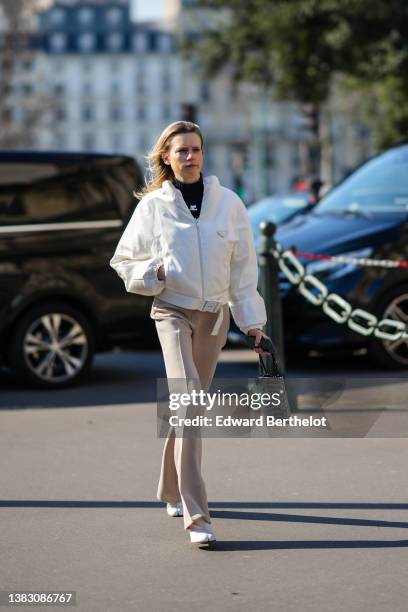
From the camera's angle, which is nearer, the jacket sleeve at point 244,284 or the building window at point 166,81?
the jacket sleeve at point 244,284

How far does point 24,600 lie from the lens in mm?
4953

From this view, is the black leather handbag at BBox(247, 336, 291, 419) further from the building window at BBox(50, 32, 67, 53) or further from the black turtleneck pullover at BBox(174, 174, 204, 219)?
the building window at BBox(50, 32, 67, 53)

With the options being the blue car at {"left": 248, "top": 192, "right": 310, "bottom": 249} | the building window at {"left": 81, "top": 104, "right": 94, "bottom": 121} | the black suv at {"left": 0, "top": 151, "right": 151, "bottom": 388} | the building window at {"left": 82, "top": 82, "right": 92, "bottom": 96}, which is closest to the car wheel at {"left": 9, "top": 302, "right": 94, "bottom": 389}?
the black suv at {"left": 0, "top": 151, "right": 151, "bottom": 388}

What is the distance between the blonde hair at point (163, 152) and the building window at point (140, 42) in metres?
137

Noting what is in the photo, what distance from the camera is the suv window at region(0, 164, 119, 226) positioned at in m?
10.7

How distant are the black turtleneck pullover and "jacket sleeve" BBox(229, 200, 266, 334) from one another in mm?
185

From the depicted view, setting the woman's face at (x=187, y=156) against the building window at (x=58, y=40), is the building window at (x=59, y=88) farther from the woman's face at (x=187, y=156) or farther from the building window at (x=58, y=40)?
the woman's face at (x=187, y=156)

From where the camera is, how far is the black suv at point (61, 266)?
35.1 ft

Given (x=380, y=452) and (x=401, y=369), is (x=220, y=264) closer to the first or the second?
(x=380, y=452)

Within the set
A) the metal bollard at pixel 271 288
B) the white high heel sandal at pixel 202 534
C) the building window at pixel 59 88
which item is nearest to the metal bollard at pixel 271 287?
the metal bollard at pixel 271 288

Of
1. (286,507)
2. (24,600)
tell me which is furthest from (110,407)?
(24,600)

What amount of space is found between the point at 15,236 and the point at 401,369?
10.9ft

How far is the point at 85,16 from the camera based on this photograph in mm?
138875

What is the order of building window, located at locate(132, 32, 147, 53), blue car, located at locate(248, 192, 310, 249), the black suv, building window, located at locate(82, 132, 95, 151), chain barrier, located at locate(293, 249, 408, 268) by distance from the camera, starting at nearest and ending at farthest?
the black suv
chain barrier, located at locate(293, 249, 408, 268)
blue car, located at locate(248, 192, 310, 249)
building window, located at locate(132, 32, 147, 53)
building window, located at locate(82, 132, 95, 151)
